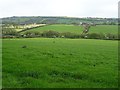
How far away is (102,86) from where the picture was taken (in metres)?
15.0

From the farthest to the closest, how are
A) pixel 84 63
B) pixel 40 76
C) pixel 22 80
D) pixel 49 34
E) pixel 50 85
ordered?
1. pixel 49 34
2. pixel 84 63
3. pixel 40 76
4. pixel 22 80
5. pixel 50 85

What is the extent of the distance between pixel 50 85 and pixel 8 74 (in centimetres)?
377

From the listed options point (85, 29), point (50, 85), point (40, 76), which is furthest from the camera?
point (85, 29)

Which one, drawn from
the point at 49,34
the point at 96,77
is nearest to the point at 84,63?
the point at 96,77

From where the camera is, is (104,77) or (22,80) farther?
(104,77)

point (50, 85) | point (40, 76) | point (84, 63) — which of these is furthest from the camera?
point (84, 63)

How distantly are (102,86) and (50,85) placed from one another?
290 centimetres

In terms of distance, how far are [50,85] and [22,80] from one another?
197 cm

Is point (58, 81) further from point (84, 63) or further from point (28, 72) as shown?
point (84, 63)

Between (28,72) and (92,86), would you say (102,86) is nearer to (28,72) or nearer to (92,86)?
(92,86)

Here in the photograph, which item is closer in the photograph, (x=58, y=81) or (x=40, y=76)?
(x=58, y=81)

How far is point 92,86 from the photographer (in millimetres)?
14883

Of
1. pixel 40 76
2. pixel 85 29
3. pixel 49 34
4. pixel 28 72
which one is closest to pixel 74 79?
pixel 40 76

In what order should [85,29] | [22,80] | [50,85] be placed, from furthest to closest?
[85,29]
[22,80]
[50,85]
